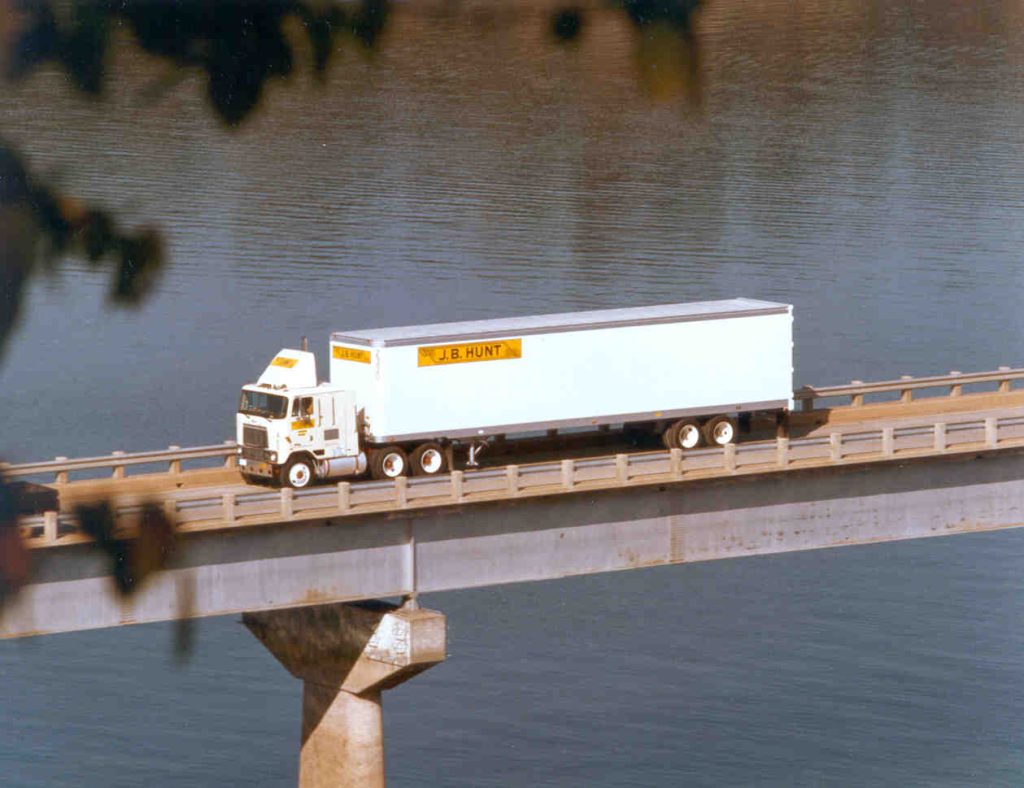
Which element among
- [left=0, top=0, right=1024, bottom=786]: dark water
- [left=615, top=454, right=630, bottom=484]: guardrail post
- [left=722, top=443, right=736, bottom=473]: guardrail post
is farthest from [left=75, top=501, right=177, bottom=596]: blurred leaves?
[left=722, top=443, right=736, bottom=473]: guardrail post

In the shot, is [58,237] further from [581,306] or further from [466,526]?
[581,306]

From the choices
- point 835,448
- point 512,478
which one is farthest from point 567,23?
point 835,448

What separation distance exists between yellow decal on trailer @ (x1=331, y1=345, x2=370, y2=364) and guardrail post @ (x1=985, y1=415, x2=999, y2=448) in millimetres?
14037

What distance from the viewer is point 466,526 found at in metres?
43.0

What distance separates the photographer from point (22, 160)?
4707 mm

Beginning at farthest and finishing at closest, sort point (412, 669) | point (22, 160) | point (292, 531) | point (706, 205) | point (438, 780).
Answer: point (706, 205)
point (438, 780)
point (412, 669)
point (292, 531)
point (22, 160)

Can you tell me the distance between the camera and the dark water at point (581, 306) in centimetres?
4850

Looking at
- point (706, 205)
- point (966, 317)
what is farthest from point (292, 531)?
point (706, 205)

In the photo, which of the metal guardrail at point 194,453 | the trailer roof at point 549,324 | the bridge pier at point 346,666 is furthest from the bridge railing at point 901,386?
the bridge pier at point 346,666

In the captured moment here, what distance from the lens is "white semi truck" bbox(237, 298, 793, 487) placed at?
137 ft

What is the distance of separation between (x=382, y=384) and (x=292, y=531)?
345 cm

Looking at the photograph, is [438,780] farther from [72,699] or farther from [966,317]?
[966,317]

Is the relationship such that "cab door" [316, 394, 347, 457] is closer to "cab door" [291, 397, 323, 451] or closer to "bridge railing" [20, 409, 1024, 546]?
"cab door" [291, 397, 323, 451]

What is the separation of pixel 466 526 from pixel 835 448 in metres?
8.14
